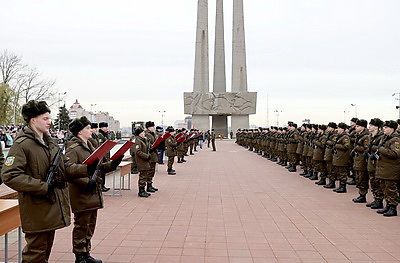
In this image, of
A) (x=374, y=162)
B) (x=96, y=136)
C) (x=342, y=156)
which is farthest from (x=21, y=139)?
(x=342, y=156)

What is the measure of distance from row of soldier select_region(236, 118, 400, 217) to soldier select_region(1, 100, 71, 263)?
6573mm

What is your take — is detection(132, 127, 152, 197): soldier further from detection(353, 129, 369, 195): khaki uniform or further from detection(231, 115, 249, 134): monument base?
detection(231, 115, 249, 134): monument base

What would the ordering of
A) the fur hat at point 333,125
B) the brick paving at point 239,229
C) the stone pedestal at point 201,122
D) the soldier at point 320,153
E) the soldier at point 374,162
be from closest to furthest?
1. the brick paving at point 239,229
2. the soldier at point 374,162
3. the fur hat at point 333,125
4. the soldier at point 320,153
5. the stone pedestal at point 201,122

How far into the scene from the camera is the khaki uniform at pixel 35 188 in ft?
11.3

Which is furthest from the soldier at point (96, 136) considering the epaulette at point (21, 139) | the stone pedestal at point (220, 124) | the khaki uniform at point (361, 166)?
the stone pedestal at point (220, 124)

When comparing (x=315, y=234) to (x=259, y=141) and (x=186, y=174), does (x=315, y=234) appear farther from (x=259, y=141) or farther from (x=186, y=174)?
(x=259, y=141)

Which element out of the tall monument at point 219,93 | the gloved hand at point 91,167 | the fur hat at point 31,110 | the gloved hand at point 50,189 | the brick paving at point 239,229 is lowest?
the brick paving at point 239,229

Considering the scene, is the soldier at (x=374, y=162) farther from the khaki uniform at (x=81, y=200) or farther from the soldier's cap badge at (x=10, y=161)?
the soldier's cap badge at (x=10, y=161)

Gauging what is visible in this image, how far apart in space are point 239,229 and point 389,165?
3.58 metres

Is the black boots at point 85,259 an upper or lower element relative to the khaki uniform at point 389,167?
lower

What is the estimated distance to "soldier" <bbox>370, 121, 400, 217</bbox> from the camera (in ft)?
25.3

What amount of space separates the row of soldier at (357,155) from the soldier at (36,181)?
6573 mm

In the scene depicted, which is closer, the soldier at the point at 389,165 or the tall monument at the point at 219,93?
the soldier at the point at 389,165

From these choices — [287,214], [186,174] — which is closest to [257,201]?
[287,214]
